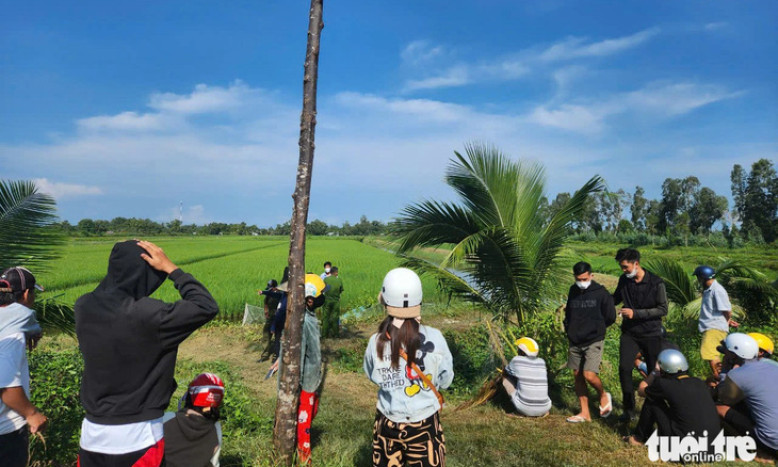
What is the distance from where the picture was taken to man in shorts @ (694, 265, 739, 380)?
17.9 ft

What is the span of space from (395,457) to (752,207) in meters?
48.3

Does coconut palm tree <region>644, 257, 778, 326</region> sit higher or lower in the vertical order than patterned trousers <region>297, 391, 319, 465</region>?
higher

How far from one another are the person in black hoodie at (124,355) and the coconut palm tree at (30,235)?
9.00 feet

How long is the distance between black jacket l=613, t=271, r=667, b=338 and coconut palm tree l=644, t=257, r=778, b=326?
3.99m

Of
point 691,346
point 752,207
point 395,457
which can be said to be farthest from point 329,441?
point 752,207

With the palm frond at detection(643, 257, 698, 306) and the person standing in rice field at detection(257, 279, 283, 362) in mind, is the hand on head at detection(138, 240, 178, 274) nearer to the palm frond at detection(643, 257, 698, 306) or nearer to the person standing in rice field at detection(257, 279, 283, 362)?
the person standing in rice field at detection(257, 279, 283, 362)

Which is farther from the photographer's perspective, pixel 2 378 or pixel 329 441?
pixel 329 441

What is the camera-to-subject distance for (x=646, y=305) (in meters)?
4.97

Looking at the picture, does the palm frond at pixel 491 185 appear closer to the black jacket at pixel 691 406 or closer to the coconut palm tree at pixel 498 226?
the coconut palm tree at pixel 498 226

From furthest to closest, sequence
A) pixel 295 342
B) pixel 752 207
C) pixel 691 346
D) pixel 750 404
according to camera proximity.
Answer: pixel 752 207 < pixel 691 346 < pixel 750 404 < pixel 295 342

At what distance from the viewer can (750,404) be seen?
3945 millimetres

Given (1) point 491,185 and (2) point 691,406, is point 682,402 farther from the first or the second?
(1) point 491,185

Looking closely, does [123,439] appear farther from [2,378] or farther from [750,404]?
[750,404]

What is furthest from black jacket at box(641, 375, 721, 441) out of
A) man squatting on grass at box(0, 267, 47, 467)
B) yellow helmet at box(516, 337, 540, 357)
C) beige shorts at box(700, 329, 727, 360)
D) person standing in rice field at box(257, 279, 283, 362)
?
person standing in rice field at box(257, 279, 283, 362)
